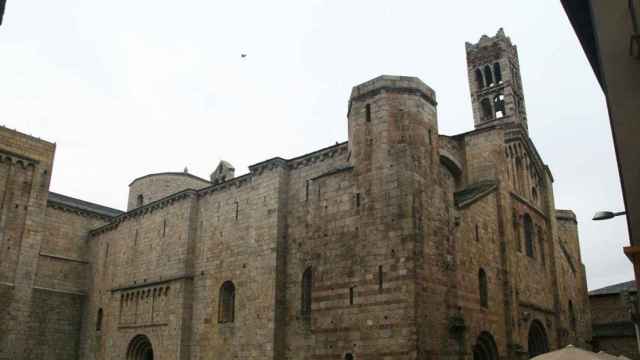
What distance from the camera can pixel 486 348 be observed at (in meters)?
20.6

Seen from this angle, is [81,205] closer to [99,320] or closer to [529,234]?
[99,320]

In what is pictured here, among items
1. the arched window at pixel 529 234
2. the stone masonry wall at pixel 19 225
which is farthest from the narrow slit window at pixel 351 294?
the stone masonry wall at pixel 19 225

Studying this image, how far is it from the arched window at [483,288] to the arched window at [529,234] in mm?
5940

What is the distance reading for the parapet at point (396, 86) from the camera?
19903 millimetres

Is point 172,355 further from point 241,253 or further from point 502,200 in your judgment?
point 502,200

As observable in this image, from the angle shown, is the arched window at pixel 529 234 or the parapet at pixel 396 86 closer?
the parapet at pixel 396 86

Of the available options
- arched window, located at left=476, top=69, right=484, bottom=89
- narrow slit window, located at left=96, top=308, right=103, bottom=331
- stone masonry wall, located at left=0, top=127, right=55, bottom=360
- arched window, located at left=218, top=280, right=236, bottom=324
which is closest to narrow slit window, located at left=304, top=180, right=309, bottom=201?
arched window, located at left=218, top=280, right=236, bottom=324

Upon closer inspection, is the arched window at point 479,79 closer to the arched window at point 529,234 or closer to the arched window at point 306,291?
the arched window at point 529,234

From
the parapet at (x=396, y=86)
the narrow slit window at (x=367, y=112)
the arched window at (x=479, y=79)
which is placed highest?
the arched window at (x=479, y=79)

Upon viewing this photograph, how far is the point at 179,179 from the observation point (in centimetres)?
4003

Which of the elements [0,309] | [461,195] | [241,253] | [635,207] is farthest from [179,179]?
[635,207]

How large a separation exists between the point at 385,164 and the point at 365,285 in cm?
416

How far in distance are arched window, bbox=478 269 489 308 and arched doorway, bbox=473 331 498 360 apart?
1.14m

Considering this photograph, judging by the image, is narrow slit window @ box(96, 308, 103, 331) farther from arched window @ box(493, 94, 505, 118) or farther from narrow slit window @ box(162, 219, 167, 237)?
arched window @ box(493, 94, 505, 118)
